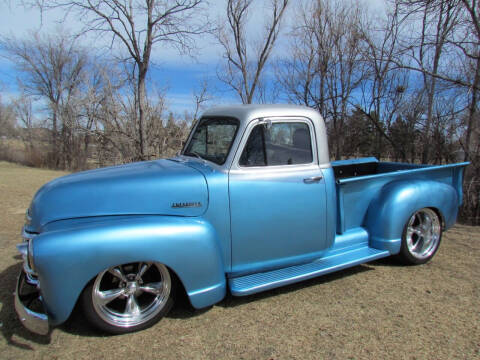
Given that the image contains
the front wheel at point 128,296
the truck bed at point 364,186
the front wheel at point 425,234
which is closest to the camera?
the front wheel at point 128,296

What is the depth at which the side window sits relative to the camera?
127 inches

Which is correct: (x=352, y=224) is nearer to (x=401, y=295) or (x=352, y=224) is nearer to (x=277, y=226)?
(x=401, y=295)

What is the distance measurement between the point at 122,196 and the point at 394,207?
9.44 feet

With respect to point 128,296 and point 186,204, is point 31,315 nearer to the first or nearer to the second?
point 128,296

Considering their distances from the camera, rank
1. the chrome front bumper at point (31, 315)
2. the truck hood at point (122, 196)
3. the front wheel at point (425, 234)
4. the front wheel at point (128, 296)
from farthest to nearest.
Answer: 1. the front wheel at point (425, 234)
2. the truck hood at point (122, 196)
3. the front wheel at point (128, 296)
4. the chrome front bumper at point (31, 315)

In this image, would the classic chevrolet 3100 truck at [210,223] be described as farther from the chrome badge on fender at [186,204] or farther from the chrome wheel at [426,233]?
the chrome wheel at [426,233]

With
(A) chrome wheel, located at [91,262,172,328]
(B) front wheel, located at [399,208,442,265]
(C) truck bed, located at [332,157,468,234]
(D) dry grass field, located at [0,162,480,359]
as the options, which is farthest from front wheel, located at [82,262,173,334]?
(B) front wheel, located at [399,208,442,265]

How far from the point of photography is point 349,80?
11047 millimetres

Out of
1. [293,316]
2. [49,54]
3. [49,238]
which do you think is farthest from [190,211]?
[49,54]

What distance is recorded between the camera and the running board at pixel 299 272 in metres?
2.98

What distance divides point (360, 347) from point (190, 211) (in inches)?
66.7

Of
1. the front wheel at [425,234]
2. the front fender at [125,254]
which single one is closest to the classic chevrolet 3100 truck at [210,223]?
the front fender at [125,254]

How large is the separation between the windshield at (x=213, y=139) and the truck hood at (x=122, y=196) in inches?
15.5

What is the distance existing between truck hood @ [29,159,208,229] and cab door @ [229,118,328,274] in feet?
1.22
